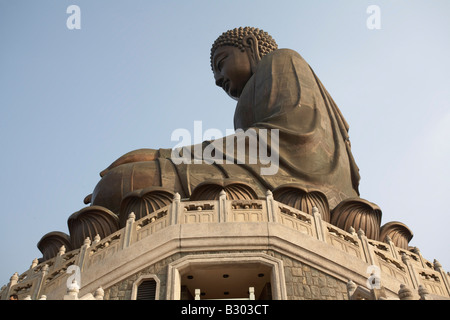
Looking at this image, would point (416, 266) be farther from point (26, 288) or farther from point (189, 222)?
point (26, 288)

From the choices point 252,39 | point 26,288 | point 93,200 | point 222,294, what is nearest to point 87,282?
point 26,288

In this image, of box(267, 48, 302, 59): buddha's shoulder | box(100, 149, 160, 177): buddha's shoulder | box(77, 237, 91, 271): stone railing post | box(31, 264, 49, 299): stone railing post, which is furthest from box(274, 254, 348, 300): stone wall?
box(267, 48, 302, 59): buddha's shoulder

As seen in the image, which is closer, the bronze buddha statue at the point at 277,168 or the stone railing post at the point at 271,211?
the stone railing post at the point at 271,211

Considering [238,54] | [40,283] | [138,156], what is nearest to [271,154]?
[138,156]

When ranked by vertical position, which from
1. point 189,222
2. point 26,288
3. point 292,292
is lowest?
point 292,292

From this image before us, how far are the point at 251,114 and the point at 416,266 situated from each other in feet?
19.3

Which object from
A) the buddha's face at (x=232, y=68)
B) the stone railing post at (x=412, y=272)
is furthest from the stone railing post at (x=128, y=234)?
the buddha's face at (x=232, y=68)

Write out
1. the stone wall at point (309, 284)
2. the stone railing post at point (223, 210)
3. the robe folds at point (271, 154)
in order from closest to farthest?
1. the stone wall at point (309, 284)
2. the stone railing post at point (223, 210)
3. the robe folds at point (271, 154)

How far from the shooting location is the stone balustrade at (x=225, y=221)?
6.67 metres

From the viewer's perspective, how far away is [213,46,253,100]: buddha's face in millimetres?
14086

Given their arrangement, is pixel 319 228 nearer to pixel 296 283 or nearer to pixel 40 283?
pixel 296 283

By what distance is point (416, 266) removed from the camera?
7055mm

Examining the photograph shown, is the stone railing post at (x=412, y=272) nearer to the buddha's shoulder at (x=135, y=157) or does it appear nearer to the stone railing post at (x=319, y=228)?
the stone railing post at (x=319, y=228)

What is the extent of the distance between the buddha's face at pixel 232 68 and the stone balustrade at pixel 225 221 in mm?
7441
